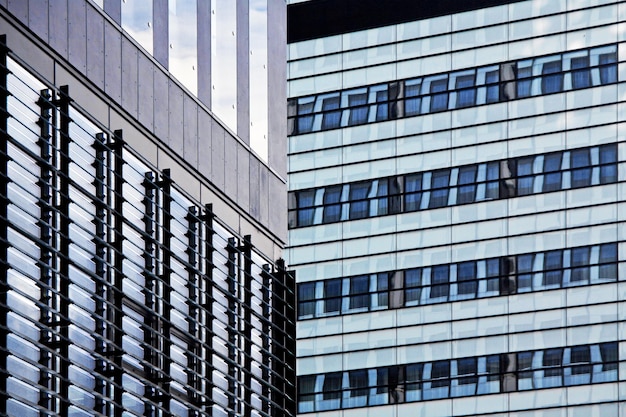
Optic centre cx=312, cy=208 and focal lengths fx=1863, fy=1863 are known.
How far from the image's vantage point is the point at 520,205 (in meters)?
76.2

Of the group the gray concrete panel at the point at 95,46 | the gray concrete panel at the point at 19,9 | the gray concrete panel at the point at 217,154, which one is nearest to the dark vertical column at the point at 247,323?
the gray concrete panel at the point at 217,154

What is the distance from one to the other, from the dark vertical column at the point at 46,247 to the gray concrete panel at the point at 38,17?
660mm

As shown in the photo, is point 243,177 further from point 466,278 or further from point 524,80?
point 524,80

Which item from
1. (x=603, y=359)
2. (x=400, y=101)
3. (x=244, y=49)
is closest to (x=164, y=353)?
(x=244, y=49)

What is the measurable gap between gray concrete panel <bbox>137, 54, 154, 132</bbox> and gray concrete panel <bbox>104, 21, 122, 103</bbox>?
65cm

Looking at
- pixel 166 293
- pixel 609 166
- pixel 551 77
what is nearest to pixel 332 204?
pixel 551 77

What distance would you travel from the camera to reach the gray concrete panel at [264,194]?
28.1 meters

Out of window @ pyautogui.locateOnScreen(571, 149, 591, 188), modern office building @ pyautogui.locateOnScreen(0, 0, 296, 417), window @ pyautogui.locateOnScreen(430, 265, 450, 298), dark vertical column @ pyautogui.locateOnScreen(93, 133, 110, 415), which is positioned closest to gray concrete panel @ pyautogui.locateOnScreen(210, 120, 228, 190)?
modern office building @ pyautogui.locateOnScreen(0, 0, 296, 417)

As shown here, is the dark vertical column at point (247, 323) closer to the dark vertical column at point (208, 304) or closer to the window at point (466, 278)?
the dark vertical column at point (208, 304)

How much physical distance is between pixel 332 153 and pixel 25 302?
2422 inches

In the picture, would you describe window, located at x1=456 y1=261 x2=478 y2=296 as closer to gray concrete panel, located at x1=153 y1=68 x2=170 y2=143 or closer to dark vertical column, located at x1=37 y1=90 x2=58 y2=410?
gray concrete panel, located at x1=153 y1=68 x2=170 y2=143

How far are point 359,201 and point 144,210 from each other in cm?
5685

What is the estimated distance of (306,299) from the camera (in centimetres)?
8000

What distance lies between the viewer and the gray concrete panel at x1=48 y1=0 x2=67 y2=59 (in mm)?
20781
